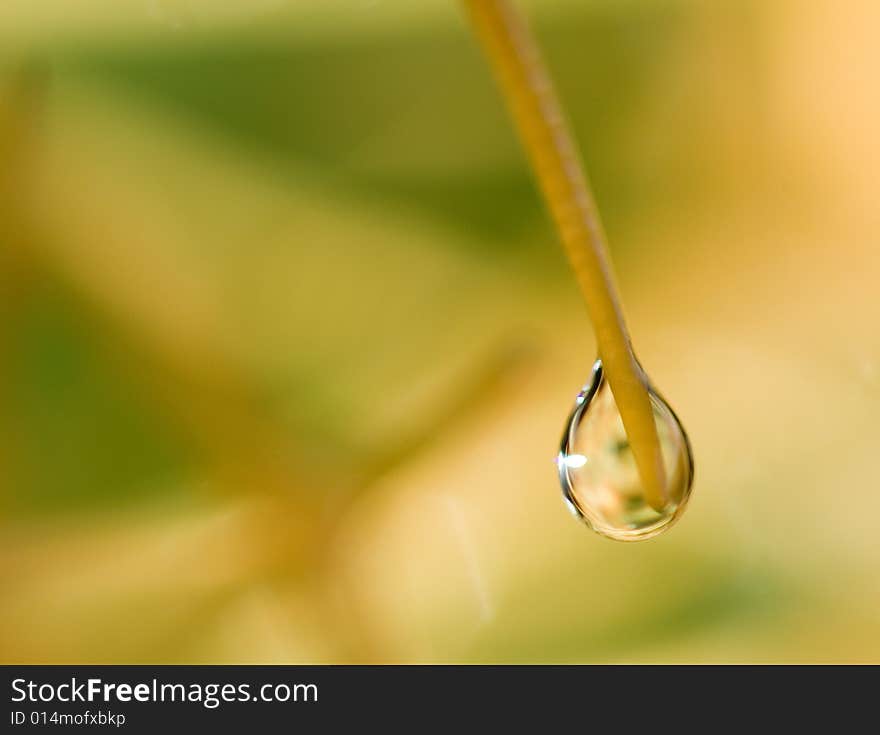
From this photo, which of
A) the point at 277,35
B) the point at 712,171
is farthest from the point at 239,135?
the point at 712,171

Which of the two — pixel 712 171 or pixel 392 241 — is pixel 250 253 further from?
pixel 712 171

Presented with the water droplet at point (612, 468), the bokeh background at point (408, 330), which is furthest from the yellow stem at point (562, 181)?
the bokeh background at point (408, 330)

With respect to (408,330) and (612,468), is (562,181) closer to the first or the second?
(612,468)

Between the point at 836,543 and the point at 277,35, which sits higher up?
the point at 277,35

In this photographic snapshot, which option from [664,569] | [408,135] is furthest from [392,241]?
[664,569]
